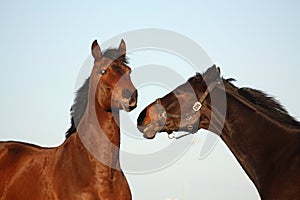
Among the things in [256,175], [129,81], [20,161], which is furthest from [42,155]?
[256,175]

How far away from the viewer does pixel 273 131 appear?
862 centimetres

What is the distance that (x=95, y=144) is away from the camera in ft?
29.9

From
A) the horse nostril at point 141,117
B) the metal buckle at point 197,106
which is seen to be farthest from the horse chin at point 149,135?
the metal buckle at point 197,106

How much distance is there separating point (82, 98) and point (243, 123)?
255 centimetres

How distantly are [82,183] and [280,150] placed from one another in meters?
2.87

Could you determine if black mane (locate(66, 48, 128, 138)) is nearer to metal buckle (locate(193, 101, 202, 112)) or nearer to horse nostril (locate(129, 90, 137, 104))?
horse nostril (locate(129, 90, 137, 104))

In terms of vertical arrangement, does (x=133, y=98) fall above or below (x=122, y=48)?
below

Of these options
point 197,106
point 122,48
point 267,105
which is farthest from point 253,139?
point 122,48

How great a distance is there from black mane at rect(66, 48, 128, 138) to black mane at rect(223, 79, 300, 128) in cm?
169

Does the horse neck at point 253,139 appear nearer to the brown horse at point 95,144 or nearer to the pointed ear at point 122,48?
the brown horse at point 95,144

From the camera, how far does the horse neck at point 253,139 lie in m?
8.44

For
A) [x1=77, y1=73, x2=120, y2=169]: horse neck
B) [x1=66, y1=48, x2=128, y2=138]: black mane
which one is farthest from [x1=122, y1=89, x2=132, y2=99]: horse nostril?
[x1=66, y1=48, x2=128, y2=138]: black mane

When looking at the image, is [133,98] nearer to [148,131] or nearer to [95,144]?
[148,131]

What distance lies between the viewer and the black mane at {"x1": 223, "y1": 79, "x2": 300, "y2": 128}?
28.5 ft
